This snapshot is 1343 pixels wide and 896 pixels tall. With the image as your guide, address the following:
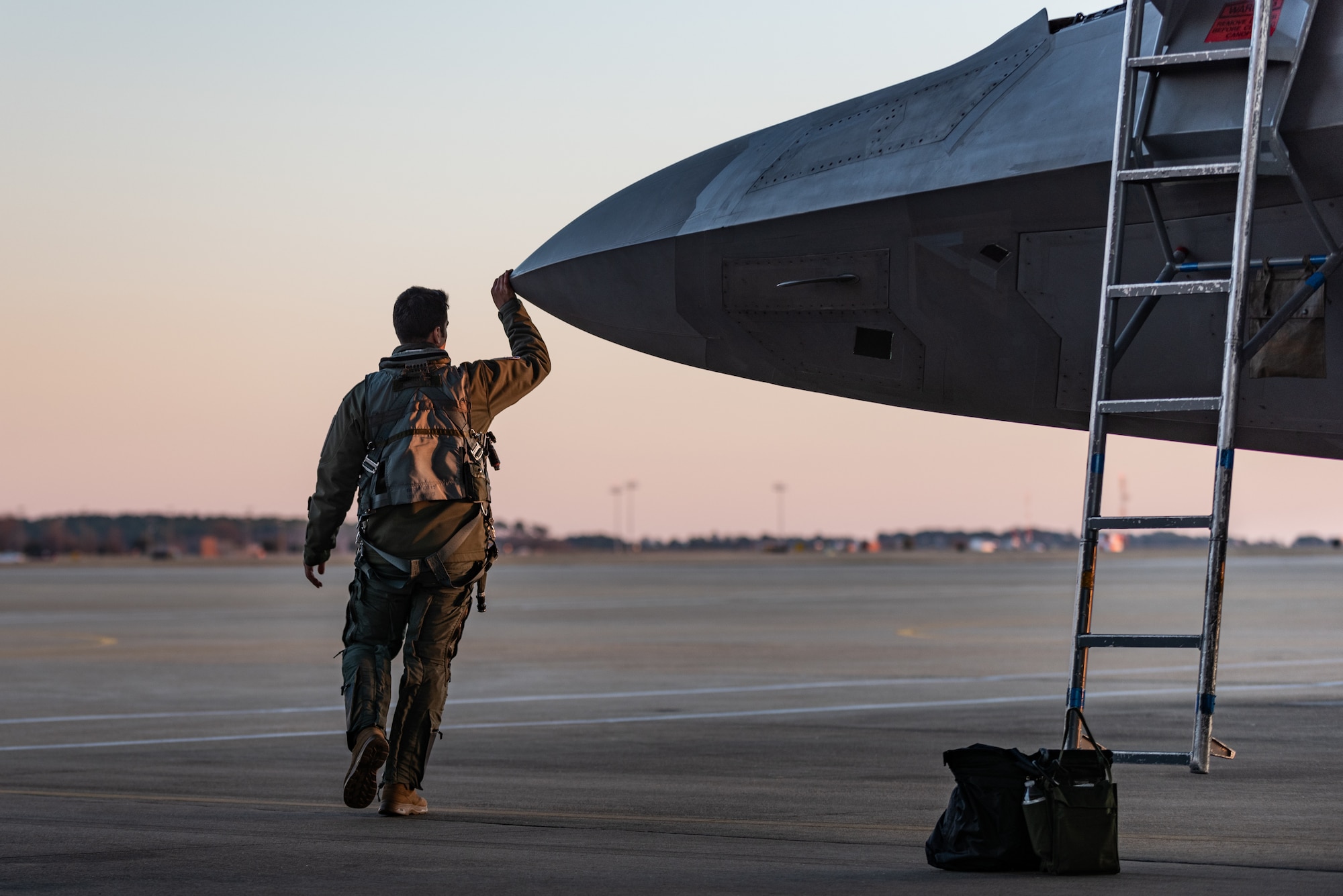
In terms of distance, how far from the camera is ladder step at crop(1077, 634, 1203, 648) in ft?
24.6

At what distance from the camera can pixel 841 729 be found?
1282cm

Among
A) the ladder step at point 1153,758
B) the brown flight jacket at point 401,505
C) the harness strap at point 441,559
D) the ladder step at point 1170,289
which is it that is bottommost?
the ladder step at point 1153,758

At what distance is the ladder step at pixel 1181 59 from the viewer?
8.34m

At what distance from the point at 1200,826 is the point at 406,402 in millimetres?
4459

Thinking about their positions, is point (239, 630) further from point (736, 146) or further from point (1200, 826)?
point (1200, 826)

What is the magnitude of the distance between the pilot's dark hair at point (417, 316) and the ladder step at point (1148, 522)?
11.6 ft

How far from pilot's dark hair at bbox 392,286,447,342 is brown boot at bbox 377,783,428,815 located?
234cm

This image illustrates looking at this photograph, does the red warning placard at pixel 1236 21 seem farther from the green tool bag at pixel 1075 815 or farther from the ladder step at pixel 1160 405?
the green tool bag at pixel 1075 815

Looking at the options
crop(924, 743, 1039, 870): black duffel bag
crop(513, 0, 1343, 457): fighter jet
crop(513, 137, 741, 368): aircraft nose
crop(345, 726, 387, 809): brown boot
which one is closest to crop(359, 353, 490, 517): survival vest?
crop(345, 726, 387, 809): brown boot

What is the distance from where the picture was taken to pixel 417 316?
8.69 meters

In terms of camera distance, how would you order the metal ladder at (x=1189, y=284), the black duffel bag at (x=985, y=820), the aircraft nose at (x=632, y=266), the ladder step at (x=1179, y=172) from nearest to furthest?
the black duffel bag at (x=985, y=820), the metal ladder at (x=1189, y=284), the ladder step at (x=1179, y=172), the aircraft nose at (x=632, y=266)

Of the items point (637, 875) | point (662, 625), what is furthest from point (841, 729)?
point (662, 625)

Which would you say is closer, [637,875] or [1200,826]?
[637,875]

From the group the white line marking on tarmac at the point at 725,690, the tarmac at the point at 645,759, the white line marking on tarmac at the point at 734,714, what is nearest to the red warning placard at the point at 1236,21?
the tarmac at the point at 645,759
